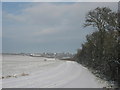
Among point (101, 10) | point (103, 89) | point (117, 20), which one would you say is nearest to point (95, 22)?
point (101, 10)

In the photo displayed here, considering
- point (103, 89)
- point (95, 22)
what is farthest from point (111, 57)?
point (95, 22)

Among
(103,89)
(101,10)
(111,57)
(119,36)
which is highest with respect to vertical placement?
(101,10)

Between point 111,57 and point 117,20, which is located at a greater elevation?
point 117,20

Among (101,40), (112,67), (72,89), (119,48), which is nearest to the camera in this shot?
(72,89)

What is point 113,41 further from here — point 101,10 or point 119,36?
point 101,10

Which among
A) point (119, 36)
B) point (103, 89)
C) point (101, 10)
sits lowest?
point (103, 89)

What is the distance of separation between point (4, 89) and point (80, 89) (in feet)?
16.7

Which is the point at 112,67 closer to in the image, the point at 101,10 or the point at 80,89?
the point at 80,89

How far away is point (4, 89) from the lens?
20.6 meters

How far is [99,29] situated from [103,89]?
23501 millimetres

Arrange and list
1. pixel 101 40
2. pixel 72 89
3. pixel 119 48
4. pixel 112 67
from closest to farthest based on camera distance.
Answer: pixel 72 89
pixel 119 48
pixel 112 67
pixel 101 40

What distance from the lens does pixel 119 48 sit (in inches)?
992

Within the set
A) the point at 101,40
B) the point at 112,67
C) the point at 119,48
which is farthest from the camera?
the point at 101,40

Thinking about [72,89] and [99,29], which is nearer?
[72,89]
